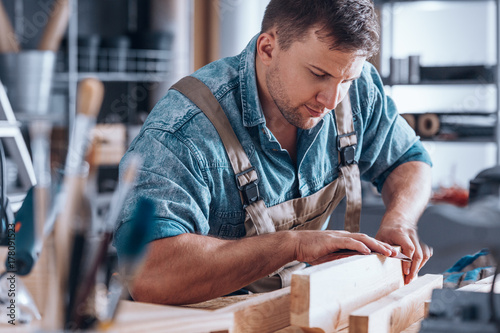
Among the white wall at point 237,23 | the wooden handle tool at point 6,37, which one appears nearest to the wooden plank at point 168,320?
the wooden handle tool at point 6,37

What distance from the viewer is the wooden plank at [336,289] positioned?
0.85m

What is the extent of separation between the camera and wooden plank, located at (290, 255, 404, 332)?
2.80 feet

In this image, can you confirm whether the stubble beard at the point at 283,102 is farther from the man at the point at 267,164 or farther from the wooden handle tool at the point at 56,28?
the wooden handle tool at the point at 56,28

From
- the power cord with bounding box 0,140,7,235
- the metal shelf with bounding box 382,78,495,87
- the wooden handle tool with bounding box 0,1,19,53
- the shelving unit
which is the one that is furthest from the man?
the shelving unit

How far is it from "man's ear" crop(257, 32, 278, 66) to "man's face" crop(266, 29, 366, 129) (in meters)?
0.02

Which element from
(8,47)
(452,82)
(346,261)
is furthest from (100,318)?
(452,82)

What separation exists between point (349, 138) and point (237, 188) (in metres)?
0.42

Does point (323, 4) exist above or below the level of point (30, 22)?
below

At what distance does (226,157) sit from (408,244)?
1.43 ft

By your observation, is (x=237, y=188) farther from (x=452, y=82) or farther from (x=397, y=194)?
(x=452, y=82)

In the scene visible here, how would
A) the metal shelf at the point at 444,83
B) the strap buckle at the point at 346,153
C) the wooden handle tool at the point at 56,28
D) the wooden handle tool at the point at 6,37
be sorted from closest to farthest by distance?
the strap buckle at the point at 346,153, the wooden handle tool at the point at 6,37, the wooden handle tool at the point at 56,28, the metal shelf at the point at 444,83

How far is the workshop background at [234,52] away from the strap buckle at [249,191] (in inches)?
88.2

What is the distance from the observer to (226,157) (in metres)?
1.35

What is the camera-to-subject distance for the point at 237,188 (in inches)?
54.0
